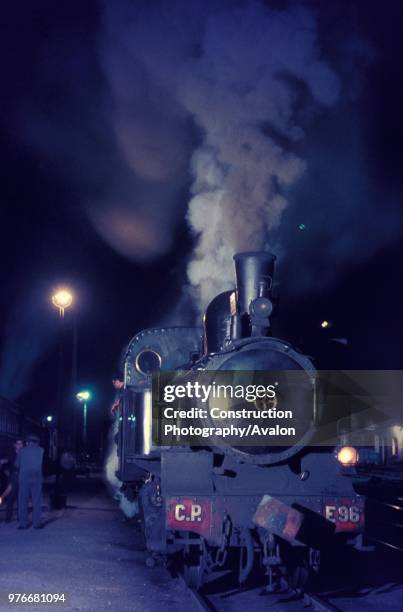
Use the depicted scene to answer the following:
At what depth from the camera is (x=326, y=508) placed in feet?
23.7

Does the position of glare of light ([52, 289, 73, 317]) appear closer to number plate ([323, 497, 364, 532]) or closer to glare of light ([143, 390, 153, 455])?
glare of light ([143, 390, 153, 455])

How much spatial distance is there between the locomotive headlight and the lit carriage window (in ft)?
12.2

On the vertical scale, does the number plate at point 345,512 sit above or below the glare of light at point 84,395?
below

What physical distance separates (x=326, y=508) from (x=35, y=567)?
3.67 metres

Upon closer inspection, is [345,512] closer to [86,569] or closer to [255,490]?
[255,490]

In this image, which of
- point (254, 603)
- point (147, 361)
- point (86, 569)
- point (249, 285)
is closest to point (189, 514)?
point (254, 603)

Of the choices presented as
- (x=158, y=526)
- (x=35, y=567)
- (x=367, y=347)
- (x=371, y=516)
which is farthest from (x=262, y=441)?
(x=367, y=347)

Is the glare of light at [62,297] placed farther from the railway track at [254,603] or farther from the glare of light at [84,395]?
the railway track at [254,603]

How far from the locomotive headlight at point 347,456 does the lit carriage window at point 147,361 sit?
3723 mm

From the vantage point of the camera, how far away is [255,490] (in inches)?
289

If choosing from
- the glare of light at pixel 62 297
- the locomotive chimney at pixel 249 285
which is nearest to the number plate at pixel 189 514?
the locomotive chimney at pixel 249 285

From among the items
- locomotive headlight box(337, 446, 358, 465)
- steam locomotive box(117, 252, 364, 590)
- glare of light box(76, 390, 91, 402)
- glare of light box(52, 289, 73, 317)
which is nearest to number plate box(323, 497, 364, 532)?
steam locomotive box(117, 252, 364, 590)

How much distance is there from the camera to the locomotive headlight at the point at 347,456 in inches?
286

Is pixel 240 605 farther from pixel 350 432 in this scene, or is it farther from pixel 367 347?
pixel 367 347
